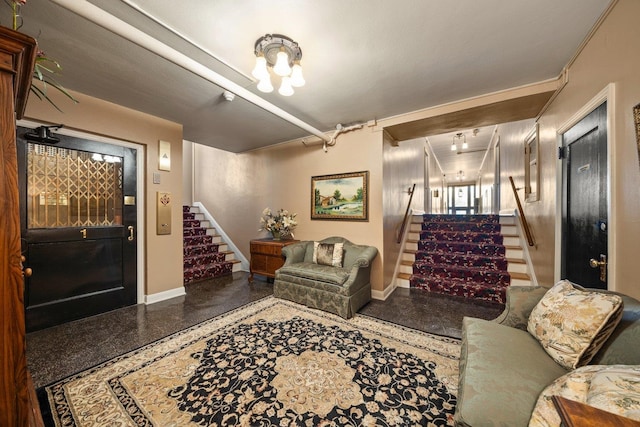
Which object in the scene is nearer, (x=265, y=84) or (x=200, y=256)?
(x=265, y=84)

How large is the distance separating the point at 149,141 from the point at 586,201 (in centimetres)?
483

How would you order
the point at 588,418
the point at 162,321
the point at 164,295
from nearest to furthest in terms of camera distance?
1. the point at 588,418
2. the point at 162,321
3. the point at 164,295

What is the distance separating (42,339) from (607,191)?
16.1ft

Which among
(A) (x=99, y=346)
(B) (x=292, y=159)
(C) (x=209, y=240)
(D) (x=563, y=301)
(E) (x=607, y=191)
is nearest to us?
(D) (x=563, y=301)

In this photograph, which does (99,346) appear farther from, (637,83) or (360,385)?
(637,83)

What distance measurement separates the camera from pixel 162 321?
8.84 ft

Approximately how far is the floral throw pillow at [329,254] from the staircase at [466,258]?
133cm

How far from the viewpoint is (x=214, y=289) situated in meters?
3.83

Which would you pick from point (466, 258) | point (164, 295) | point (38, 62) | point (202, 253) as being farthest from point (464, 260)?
point (38, 62)

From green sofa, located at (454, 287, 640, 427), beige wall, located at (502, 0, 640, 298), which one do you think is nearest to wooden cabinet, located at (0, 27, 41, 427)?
green sofa, located at (454, 287, 640, 427)

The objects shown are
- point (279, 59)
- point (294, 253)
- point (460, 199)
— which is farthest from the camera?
point (460, 199)

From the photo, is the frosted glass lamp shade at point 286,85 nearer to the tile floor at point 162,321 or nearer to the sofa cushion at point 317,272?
the sofa cushion at point 317,272

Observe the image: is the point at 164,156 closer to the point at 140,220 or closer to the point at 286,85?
the point at 140,220

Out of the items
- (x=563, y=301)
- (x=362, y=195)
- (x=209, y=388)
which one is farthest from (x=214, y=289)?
(x=563, y=301)
